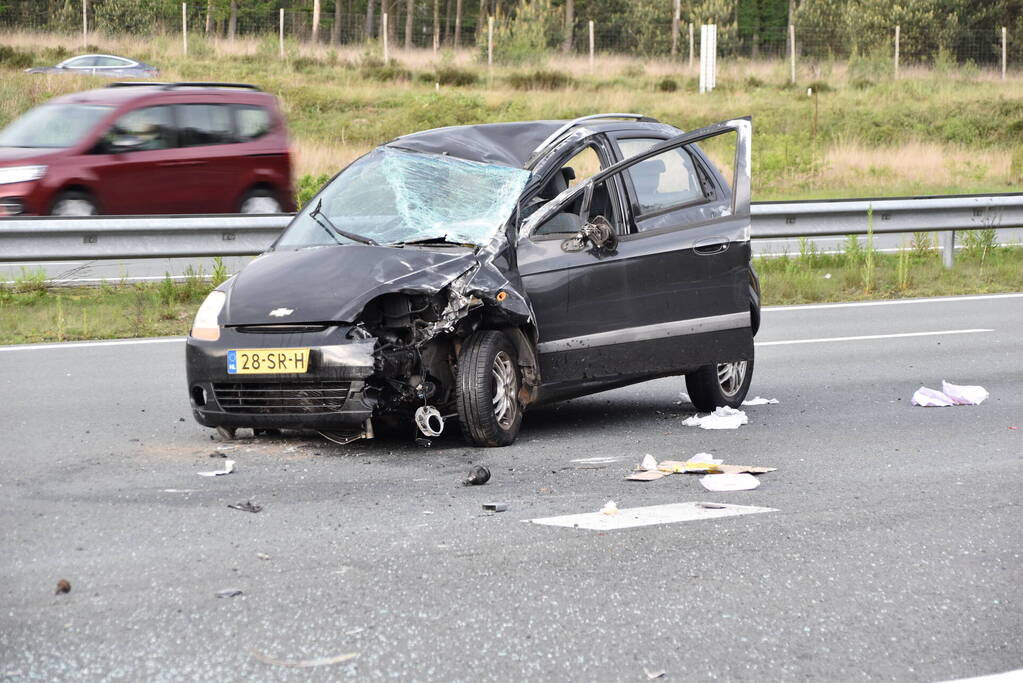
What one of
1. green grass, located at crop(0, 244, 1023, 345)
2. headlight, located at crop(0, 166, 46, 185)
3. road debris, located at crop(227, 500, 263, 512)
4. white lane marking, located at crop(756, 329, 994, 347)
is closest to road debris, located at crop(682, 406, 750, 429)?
road debris, located at crop(227, 500, 263, 512)

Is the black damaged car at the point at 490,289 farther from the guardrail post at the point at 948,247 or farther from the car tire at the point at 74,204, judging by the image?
the guardrail post at the point at 948,247

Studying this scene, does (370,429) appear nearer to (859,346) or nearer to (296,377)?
(296,377)

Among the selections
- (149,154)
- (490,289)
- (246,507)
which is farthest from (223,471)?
(149,154)

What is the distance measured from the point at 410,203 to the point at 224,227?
20.2 feet

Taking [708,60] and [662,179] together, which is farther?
[708,60]

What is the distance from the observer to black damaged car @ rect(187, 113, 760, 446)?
258 inches

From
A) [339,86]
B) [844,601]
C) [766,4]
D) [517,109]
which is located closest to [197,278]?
[844,601]

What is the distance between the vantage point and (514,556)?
475 centimetres

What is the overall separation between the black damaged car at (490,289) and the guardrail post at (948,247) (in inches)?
326

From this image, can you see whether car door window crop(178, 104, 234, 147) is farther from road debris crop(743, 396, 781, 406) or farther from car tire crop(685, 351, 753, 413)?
car tire crop(685, 351, 753, 413)

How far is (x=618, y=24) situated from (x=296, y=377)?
230 feet

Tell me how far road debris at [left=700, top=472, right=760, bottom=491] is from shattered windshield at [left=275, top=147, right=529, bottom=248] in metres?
1.82

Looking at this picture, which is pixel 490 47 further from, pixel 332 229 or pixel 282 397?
pixel 282 397

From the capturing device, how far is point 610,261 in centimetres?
744
